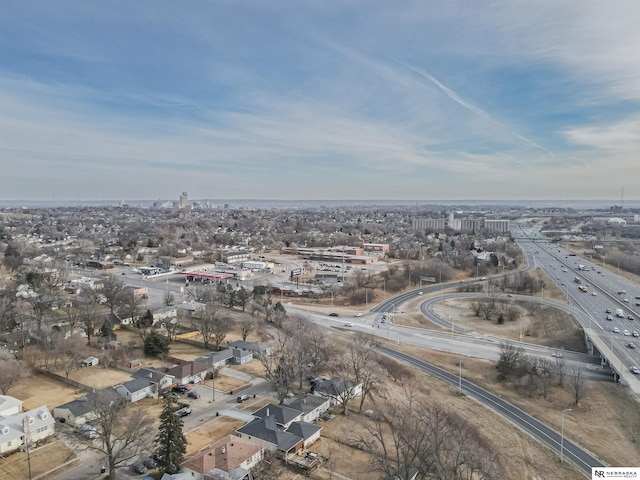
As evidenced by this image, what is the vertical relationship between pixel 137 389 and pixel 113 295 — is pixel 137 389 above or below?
below

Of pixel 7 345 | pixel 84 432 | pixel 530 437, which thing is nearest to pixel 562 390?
pixel 530 437

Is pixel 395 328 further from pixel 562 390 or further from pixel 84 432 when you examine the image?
pixel 84 432

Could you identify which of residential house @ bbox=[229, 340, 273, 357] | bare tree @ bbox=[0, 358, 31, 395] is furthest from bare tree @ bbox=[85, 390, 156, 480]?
residential house @ bbox=[229, 340, 273, 357]

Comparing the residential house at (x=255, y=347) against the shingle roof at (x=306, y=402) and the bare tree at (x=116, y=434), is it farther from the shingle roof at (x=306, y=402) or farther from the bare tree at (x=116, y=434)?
the bare tree at (x=116, y=434)

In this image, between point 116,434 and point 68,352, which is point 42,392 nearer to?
point 68,352

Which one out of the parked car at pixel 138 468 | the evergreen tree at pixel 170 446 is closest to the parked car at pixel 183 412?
the parked car at pixel 138 468

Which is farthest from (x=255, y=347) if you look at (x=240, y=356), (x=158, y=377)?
(x=158, y=377)
